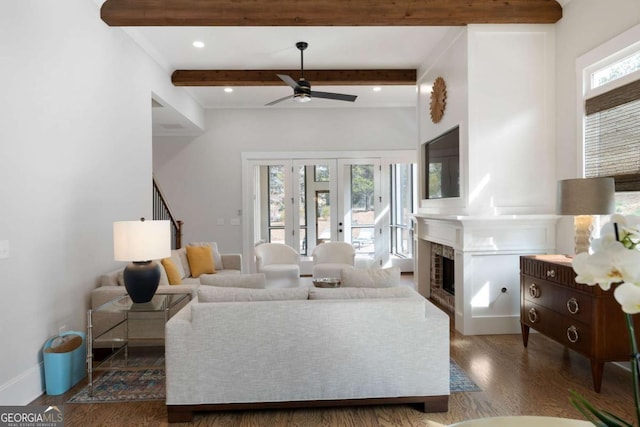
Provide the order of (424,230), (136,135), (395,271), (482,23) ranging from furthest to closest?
(424,230), (136,135), (482,23), (395,271)

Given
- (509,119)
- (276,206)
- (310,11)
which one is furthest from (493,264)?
(276,206)

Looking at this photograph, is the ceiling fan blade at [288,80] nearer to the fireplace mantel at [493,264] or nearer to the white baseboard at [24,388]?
the fireplace mantel at [493,264]

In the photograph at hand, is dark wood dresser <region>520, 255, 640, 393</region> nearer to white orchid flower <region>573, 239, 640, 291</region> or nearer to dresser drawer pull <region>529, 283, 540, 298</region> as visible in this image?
dresser drawer pull <region>529, 283, 540, 298</region>

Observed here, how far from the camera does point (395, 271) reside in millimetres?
2949

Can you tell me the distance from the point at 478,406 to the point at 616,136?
7.92 ft

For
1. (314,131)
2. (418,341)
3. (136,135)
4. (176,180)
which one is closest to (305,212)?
(314,131)

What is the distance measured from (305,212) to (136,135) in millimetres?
3820

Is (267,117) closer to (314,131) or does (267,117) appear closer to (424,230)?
(314,131)

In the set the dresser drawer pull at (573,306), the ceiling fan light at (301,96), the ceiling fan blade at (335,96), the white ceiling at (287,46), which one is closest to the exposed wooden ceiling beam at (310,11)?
the white ceiling at (287,46)

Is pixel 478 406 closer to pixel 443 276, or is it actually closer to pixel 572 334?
pixel 572 334

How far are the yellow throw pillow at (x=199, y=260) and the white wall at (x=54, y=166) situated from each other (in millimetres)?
1241

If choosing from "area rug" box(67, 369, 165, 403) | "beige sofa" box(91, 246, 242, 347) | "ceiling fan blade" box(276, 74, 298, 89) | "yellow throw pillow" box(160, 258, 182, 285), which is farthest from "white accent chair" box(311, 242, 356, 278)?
"area rug" box(67, 369, 165, 403)

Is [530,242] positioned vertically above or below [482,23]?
below

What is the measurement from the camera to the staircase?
20.1 feet
